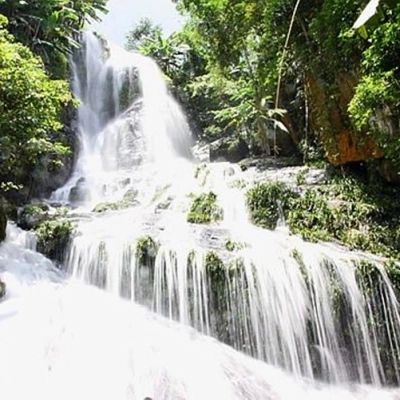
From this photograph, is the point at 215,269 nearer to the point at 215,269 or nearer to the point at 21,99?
the point at 215,269

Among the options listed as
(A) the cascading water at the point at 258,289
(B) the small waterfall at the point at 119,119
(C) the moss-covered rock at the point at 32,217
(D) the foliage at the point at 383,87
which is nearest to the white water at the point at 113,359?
(A) the cascading water at the point at 258,289

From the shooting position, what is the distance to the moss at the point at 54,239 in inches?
316

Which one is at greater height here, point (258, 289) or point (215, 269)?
point (215, 269)

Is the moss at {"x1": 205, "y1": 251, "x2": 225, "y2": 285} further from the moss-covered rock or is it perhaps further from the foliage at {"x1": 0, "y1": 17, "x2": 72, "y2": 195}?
the moss-covered rock

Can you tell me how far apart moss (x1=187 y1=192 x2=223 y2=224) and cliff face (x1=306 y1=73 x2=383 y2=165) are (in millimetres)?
3037

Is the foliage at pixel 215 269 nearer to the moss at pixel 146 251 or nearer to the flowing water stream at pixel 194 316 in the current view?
the flowing water stream at pixel 194 316

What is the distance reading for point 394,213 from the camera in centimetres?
818

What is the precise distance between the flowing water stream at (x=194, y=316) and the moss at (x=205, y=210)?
0.27m

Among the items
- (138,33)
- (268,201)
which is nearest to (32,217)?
(268,201)

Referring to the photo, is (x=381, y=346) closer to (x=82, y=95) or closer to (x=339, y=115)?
(x=339, y=115)

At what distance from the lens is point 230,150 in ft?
51.4

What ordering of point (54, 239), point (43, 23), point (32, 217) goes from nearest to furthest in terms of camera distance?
point (54, 239), point (32, 217), point (43, 23)

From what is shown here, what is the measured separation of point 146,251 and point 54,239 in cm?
218

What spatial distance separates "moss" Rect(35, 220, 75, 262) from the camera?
8020 millimetres
